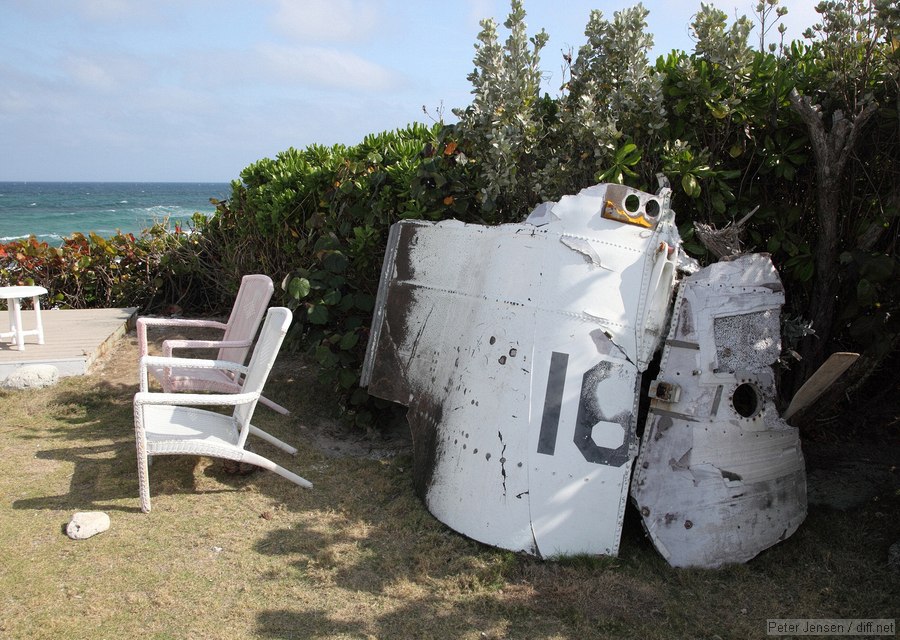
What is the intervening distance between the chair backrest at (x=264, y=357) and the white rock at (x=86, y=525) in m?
0.80

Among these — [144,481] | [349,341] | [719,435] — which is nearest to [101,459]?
[144,481]

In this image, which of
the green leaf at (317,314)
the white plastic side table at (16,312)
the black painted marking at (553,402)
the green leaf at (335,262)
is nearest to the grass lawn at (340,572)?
the black painted marking at (553,402)

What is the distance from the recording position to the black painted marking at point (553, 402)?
11.3 ft

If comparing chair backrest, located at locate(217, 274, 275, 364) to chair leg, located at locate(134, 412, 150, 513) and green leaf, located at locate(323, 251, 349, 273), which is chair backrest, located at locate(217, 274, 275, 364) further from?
chair leg, located at locate(134, 412, 150, 513)

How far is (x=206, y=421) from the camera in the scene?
4.34 metres

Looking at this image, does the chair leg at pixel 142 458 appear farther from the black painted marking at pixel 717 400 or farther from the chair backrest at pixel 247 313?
the black painted marking at pixel 717 400

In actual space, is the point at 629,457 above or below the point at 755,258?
below

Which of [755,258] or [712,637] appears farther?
[755,258]

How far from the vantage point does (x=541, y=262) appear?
3631mm

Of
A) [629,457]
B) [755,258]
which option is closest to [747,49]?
[755,258]

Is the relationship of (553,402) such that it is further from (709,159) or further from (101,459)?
(101,459)

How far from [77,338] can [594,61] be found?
5.44 metres

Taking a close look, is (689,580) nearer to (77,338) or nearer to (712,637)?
(712,637)

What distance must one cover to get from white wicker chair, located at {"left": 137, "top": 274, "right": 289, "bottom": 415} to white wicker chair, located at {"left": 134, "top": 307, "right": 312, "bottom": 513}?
30 centimetres
